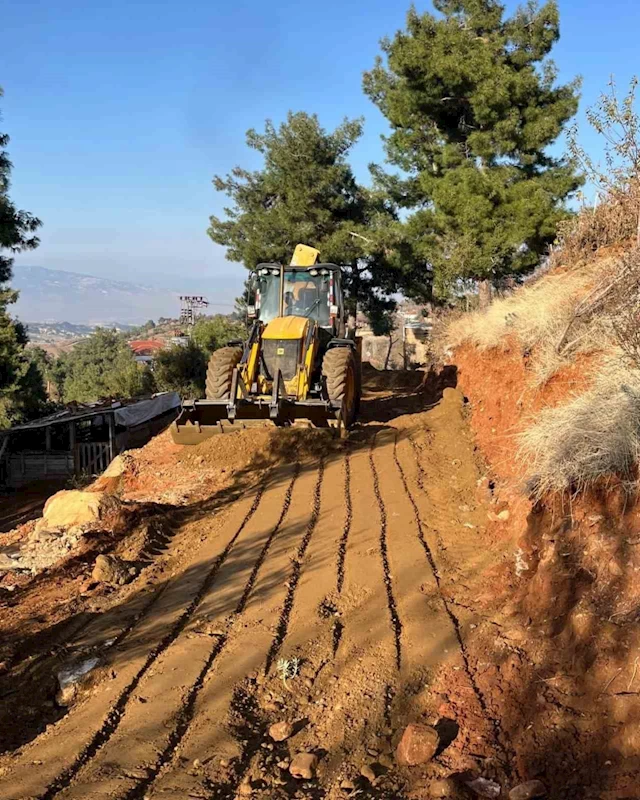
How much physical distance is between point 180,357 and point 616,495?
2265 cm

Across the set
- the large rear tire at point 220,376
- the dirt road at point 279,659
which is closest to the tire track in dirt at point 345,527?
the dirt road at point 279,659

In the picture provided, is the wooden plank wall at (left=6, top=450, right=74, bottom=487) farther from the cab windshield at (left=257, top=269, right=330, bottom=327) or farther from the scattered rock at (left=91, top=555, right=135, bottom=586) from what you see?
the scattered rock at (left=91, top=555, right=135, bottom=586)

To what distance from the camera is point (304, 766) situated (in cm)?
296

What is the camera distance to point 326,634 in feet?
13.8

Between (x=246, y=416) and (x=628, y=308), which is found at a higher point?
(x=628, y=308)

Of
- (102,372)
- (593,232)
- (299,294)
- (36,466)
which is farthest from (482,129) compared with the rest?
(102,372)

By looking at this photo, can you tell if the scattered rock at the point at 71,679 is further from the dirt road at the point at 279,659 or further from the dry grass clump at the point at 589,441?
the dry grass clump at the point at 589,441

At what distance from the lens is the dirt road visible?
298cm

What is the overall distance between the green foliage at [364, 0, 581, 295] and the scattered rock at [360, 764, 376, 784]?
49.9ft

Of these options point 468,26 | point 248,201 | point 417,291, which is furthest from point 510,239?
point 248,201

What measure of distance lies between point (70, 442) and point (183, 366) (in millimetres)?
7512

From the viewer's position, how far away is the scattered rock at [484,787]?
2748 mm

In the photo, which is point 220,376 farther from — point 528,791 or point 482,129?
point 482,129

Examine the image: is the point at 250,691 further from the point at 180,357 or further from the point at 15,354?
the point at 180,357
